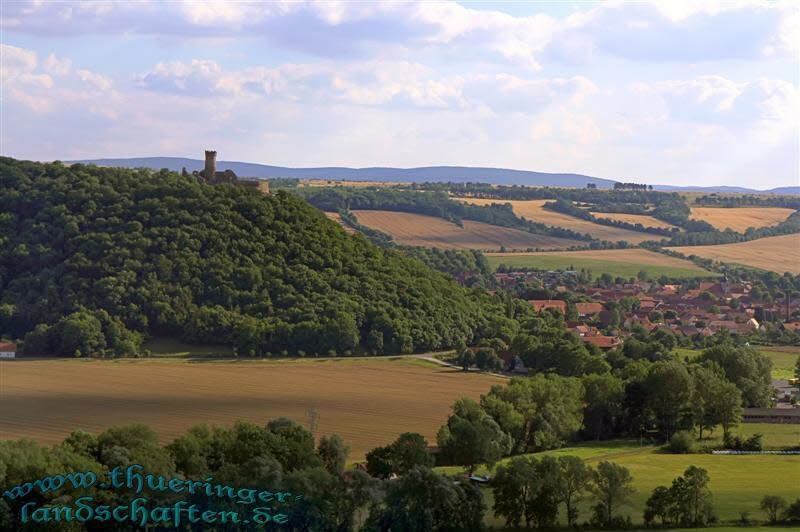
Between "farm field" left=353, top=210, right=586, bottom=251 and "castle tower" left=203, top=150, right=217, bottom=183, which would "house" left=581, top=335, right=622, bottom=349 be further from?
"farm field" left=353, top=210, right=586, bottom=251

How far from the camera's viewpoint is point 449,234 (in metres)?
185

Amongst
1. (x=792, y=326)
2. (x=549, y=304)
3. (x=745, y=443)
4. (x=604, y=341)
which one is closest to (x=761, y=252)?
(x=792, y=326)

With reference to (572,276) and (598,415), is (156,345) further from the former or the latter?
(572,276)

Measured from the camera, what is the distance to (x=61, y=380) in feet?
251

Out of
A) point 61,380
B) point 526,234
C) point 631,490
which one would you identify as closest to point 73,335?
point 61,380

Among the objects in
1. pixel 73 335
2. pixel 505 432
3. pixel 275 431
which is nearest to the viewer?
pixel 275 431

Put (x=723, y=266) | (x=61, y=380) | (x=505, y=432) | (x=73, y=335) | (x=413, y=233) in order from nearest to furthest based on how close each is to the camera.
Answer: (x=505, y=432), (x=61, y=380), (x=73, y=335), (x=723, y=266), (x=413, y=233)

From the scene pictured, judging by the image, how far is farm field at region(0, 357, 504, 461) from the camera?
63.2 meters

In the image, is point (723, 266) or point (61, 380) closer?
point (61, 380)

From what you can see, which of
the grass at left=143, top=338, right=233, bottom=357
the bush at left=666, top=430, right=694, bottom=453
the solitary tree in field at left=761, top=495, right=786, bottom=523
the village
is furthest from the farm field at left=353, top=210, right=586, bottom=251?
the solitary tree in field at left=761, top=495, right=786, bottom=523

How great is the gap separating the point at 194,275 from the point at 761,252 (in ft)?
320

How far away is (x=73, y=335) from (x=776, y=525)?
54816 millimetres

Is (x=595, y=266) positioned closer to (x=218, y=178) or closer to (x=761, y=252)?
(x=761, y=252)

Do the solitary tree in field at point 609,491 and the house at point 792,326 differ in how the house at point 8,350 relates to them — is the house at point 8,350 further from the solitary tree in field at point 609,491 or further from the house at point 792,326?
the house at point 792,326
